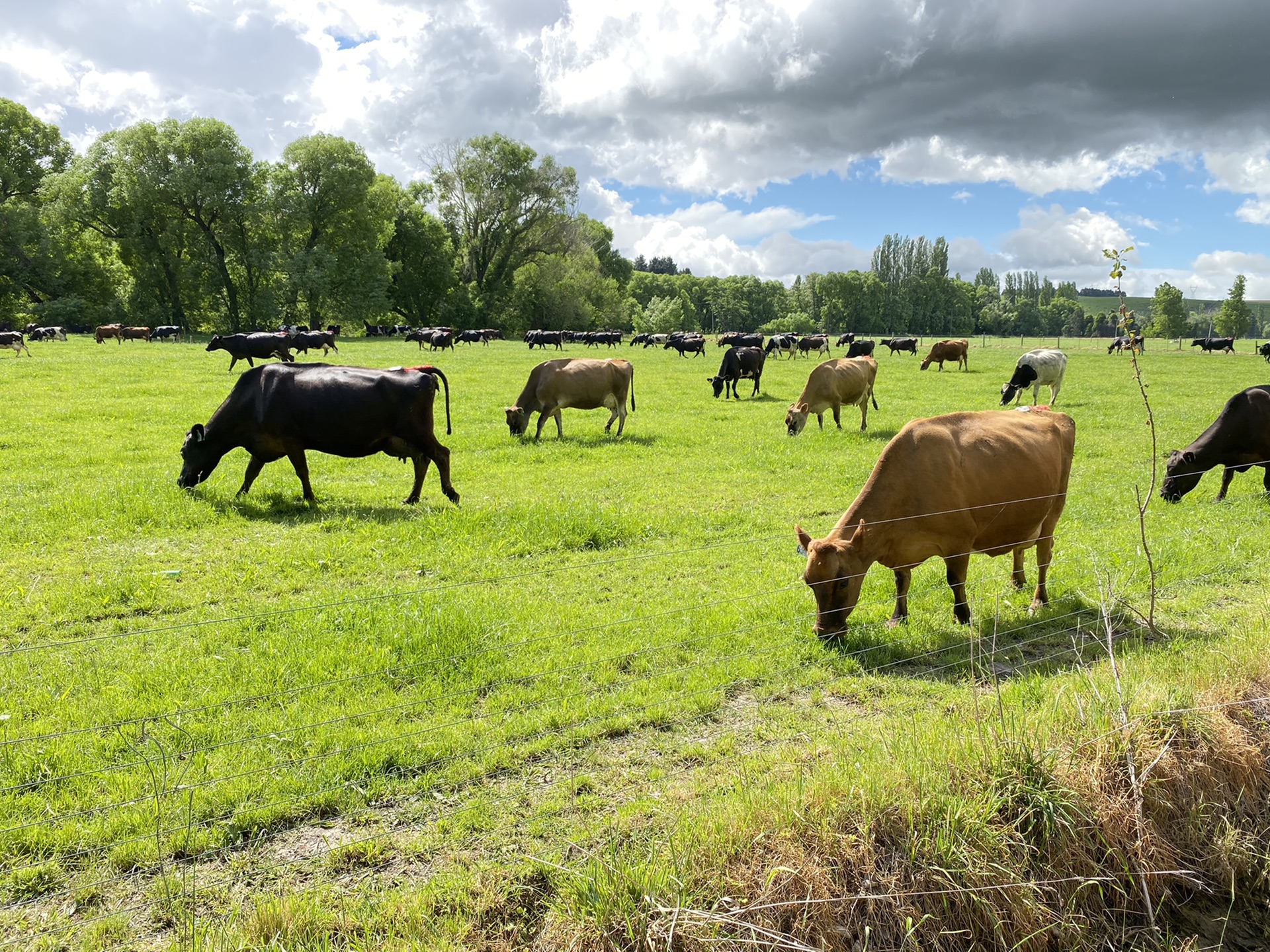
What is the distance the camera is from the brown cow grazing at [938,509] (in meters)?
6.14

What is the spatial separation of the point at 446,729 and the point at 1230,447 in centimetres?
1301

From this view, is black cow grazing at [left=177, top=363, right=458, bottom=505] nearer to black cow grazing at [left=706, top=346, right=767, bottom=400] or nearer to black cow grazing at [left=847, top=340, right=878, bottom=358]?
black cow grazing at [left=706, top=346, right=767, bottom=400]

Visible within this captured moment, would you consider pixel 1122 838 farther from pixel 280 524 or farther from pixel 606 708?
pixel 280 524

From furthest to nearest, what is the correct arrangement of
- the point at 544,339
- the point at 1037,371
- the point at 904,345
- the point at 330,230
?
1. the point at 544,339
2. the point at 330,230
3. the point at 904,345
4. the point at 1037,371

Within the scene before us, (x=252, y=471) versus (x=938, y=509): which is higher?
(x=938, y=509)

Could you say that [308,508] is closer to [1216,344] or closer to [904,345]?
[904,345]

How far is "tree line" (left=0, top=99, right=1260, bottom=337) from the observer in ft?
173

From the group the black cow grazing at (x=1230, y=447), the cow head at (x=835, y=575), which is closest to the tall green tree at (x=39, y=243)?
the cow head at (x=835, y=575)

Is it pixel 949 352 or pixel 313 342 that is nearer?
pixel 313 342

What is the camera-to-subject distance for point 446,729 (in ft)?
16.1

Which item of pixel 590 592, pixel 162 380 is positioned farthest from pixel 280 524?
pixel 162 380

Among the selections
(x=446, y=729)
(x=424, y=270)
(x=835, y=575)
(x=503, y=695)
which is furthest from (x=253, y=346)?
(x=424, y=270)

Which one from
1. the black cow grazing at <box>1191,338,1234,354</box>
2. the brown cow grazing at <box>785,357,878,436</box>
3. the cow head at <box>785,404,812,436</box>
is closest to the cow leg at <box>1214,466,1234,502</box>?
the brown cow grazing at <box>785,357,878,436</box>

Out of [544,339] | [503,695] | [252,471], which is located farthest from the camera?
[544,339]
